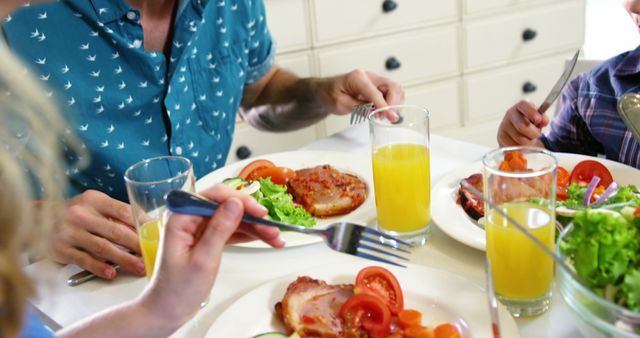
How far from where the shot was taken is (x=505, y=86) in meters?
3.25

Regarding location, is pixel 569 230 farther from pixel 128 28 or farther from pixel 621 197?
pixel 128 28

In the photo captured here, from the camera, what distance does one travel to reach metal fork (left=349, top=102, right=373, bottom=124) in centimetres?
158

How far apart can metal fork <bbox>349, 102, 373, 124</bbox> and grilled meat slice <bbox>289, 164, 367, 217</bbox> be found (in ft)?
0.76

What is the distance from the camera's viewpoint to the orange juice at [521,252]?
92cm

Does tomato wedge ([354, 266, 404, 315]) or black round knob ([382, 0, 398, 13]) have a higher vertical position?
black round knob ([382, 0, 398, 13])

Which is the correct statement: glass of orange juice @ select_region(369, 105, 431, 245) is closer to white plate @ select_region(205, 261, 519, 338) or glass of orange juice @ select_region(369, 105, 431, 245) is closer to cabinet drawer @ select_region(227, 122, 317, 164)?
white plate @ select_region(205, 261, 519, 338)

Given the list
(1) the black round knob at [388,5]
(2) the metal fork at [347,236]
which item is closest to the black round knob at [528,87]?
(1) the black round knob at [388,5]

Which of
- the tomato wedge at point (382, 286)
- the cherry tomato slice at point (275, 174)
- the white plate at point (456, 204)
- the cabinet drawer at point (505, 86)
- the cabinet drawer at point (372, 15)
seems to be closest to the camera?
the tomato wedge at point (382, 286)

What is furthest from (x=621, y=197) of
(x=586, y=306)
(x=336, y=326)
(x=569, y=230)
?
(x=336, y=326)

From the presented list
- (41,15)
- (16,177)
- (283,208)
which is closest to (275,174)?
(283,208)

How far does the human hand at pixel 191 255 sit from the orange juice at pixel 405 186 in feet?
1.08

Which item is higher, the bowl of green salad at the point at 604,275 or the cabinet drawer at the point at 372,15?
the bowl of green salad at the point at 604,275

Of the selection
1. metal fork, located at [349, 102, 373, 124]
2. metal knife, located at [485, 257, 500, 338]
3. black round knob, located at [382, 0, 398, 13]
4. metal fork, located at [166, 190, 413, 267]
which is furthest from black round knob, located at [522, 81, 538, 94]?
metal knife, located at [485, 257, 500, 338]

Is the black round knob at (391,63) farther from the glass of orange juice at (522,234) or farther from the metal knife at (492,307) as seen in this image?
the metal knife at (492,307)
